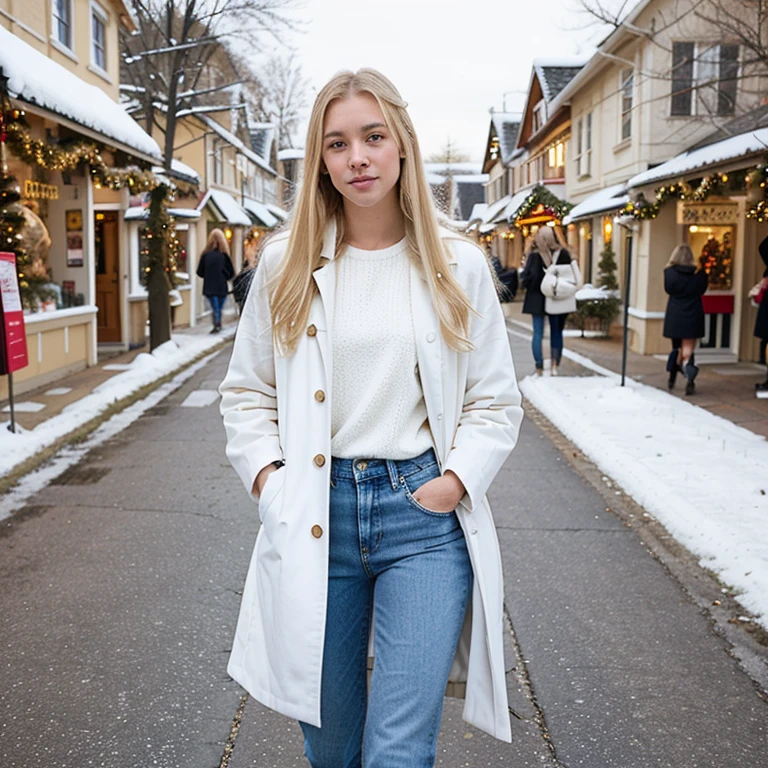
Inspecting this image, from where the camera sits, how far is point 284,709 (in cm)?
204

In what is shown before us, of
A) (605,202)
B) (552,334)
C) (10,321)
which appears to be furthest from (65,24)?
(605,202)

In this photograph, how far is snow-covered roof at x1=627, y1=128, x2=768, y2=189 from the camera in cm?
933

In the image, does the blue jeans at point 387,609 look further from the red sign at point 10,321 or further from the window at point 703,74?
the window at point 703,74

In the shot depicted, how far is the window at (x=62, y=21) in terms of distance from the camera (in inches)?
537

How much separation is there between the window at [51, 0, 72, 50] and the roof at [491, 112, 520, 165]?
27.9 meters

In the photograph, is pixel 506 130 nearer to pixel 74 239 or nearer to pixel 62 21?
pixel 62 21

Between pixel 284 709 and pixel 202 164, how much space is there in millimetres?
29899

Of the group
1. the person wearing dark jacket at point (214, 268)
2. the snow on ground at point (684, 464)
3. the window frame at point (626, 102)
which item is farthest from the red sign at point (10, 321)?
the window frame at point (626, 102)

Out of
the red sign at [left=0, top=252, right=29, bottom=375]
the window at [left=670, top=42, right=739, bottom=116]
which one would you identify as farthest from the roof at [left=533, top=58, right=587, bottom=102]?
the red sign at [left=0, top=252, right=29, bottom=375]

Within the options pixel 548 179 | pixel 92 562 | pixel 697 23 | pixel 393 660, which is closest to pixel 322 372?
pixel 393 660

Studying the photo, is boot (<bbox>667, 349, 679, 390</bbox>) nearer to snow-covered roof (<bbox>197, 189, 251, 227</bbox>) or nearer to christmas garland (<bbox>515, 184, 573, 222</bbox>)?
christmas garland (<bbox>515, 184, 573, 222</bbox>)

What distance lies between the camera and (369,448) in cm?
206

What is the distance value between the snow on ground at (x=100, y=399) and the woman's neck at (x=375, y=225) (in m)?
5.55

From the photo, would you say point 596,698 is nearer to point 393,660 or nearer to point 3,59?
point 393,660
